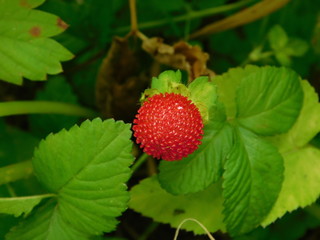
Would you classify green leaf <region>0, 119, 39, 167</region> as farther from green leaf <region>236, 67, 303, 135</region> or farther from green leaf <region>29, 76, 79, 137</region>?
green leaf <region>236, 67, 303, 135</region>

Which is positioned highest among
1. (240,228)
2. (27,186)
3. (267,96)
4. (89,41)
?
(267,96)

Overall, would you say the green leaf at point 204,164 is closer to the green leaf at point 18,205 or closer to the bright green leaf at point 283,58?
the green leaf at point 18,205

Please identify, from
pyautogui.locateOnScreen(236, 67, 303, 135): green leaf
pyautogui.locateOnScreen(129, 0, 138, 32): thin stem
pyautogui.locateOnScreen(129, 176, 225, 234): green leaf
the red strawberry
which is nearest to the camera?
the red strawberry

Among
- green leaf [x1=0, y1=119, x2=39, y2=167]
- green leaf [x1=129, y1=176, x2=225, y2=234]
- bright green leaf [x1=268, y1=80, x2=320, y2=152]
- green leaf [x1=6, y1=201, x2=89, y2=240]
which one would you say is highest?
bright green leaf [x1=268, y1=80, x2=320, y2=152]

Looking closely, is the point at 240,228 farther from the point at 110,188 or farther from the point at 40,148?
the point at 40,148

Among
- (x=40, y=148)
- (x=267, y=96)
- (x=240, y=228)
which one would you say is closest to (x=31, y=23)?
(x=40, y=148)

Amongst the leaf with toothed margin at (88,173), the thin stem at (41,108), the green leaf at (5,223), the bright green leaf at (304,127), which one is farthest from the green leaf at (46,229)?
the bright green leaf at (304,127)

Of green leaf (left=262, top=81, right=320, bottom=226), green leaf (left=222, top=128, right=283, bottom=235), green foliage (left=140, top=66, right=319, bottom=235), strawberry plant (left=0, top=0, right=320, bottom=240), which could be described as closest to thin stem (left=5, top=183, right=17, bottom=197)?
strawberry plant (left=0, top=0, right=320, bottom=240)
